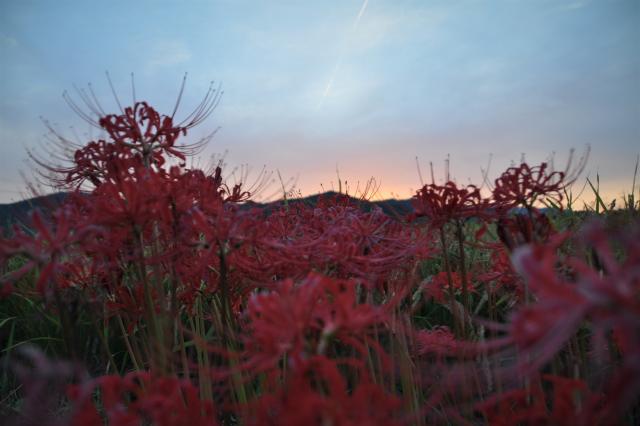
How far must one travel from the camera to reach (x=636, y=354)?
711mm

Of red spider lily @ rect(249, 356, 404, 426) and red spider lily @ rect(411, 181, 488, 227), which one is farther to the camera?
red spider lily @ rect(411, 181, 488, 227)

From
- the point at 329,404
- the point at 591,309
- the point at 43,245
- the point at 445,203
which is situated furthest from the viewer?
the point at 445,203

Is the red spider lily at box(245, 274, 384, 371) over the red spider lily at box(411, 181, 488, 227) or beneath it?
beneath

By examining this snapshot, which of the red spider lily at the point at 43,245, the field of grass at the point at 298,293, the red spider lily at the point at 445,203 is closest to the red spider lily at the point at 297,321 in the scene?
the field of grass at the point at 298,293

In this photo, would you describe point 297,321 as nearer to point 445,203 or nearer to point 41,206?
point 445,203

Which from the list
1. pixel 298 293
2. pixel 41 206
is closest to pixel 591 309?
pixel 298 293

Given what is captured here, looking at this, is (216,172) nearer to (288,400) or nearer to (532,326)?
(288,400)

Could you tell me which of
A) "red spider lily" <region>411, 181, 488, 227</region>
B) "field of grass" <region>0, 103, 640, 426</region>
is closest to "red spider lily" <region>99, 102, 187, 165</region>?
"field of grass" <region>0, 103, 640, 426</region>

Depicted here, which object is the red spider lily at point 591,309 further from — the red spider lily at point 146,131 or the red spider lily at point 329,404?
the red spider lily at point 146,131

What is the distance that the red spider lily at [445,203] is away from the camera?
6.36 ft

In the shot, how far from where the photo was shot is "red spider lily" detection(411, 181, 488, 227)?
194cm

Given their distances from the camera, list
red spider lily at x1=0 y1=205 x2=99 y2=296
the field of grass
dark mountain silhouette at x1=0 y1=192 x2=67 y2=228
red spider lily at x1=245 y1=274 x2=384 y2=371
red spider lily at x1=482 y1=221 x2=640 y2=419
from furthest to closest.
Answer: dark mountain silhouette at x1=0 y1=192 x2=67 y2=228 < red spider lily at x1=0 y1=205 x2=99 y2=296 < red spider lily at x1=245 y1=274 x2=384 y2=371 < the field of grass < red spider lily at x1=482 y1=221 x2=640 y2=419

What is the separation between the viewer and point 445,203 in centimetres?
199

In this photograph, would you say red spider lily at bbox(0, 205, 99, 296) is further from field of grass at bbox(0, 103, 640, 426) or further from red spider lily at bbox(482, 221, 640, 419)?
red spider lily at bbox(482, 221, 640, 419)
